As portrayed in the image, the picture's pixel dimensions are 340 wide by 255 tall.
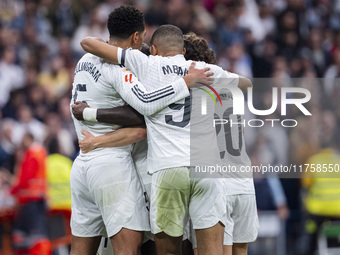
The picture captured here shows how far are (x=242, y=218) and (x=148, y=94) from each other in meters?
1.67

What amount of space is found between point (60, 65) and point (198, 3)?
327 cm

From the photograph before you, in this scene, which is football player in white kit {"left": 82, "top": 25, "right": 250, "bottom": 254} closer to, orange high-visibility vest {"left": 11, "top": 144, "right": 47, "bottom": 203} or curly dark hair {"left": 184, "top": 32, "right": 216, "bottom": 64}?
curly dark hair {"left": 184, "top": 32, "right": 216, "bottom": 64}

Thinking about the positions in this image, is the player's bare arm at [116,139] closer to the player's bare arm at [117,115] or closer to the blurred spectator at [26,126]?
the player's bare arm at [117,115]

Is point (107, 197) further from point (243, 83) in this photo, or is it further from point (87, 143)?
point (243, 83)

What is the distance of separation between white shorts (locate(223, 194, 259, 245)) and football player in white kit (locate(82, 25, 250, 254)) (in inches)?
21.5

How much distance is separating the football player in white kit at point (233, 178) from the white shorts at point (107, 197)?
717 millimetres

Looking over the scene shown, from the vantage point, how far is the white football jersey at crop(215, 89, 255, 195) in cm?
656

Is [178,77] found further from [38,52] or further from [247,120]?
[38,52]

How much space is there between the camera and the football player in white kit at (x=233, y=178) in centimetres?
656

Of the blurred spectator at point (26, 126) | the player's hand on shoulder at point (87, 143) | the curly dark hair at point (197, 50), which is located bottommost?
the blurred spectator at point (26, 126)

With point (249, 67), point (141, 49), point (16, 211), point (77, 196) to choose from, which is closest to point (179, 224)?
point (77, 196)

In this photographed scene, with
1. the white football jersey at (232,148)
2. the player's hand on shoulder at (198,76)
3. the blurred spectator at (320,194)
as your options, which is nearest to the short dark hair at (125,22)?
the player's hand on shoulder at (198,76)

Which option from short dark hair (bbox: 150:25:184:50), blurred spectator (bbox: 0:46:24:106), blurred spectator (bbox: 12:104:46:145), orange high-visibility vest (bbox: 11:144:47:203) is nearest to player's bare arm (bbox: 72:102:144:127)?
short dark hair (bbox: 150:25:184:50)

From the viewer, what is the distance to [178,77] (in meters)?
6.14
